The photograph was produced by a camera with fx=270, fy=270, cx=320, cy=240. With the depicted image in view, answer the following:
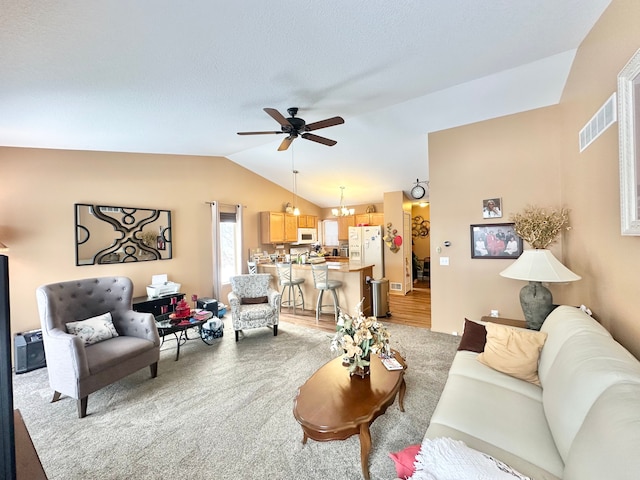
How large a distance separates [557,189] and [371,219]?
4.63 meters

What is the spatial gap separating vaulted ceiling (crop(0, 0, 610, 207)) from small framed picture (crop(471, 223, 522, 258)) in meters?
1.49

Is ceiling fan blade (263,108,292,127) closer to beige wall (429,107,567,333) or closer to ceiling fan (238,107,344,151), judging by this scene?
ceiling fan (238,107,344,151)

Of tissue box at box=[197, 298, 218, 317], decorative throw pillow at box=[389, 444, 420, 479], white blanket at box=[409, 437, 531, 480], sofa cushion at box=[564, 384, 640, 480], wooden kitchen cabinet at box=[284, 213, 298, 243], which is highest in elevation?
wooden kitchen cabinet at box=[284, 213, 298, 243]

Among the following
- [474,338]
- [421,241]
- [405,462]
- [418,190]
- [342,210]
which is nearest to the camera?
[405,462]

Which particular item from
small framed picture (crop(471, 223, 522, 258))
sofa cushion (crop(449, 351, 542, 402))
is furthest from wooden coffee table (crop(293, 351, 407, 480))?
→ small framed picture (crop(471, 223, 522, 258))

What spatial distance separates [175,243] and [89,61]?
3.48 m

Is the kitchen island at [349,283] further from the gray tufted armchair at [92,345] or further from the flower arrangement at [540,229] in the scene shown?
the gray tufted armchair at [92,345]

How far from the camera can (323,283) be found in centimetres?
473

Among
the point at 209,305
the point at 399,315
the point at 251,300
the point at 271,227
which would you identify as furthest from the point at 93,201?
the point at 399,315

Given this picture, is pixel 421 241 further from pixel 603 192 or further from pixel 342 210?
pixel 603 192

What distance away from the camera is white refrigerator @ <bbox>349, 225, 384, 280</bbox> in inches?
278

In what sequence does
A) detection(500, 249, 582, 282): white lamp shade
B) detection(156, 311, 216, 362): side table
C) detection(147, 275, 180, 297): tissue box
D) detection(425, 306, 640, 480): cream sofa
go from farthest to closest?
detection(147, 275, 180, 297): tissue box, detection(156, 311, 216, 362): side table, detection(500, 249, 582, 282): white lamp shade, detection(425, 306, 640, 480): cream sofa

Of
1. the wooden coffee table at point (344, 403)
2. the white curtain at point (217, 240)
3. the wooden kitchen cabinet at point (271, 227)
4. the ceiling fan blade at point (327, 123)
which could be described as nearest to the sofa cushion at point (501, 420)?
the wooden coffee table at point (344, 403)

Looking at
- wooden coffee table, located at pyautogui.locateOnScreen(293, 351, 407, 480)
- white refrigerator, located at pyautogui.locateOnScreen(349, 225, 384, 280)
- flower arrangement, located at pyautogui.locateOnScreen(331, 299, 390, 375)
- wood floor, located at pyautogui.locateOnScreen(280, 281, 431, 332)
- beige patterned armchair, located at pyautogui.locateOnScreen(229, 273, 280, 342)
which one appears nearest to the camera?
wooden coffee table, located at pyautogui.locateOnScreen(293, 351, 407, 480)
